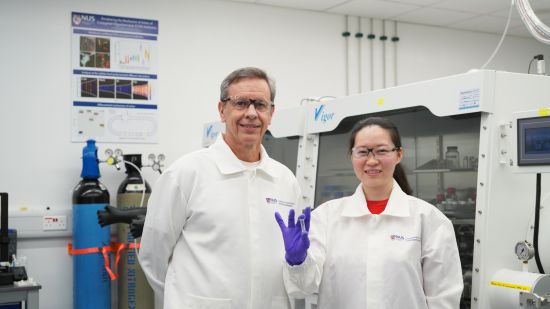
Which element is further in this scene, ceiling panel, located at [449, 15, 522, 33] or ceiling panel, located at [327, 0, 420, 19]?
ceiling panel, located at [449, 15, 522, 33]

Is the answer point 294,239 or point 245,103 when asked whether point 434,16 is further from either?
point 294,239

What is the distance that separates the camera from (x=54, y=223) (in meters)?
3.51

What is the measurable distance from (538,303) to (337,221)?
1.94 ft

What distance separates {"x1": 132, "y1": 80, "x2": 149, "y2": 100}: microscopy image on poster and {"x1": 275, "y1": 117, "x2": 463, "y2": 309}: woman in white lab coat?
7.85 ft

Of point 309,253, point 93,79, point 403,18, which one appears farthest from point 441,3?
point 309,253

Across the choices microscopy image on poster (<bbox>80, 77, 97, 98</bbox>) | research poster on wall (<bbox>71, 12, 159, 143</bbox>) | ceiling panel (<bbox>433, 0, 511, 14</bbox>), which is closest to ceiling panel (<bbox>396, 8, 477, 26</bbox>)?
ceiling panel (<bbox>433, 0, 511, 14</bbox>)

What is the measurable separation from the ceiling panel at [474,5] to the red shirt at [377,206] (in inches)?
112

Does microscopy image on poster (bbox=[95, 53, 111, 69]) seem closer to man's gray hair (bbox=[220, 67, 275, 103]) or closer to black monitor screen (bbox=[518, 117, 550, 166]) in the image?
man's gray hair (bbox=[220, 67, 275, 103])

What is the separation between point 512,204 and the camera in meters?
1.71

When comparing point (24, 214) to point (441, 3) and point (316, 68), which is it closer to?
point (316, 68)

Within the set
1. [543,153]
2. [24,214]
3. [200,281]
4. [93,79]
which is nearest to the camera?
[200,281]

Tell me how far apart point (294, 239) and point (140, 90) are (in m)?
2.60

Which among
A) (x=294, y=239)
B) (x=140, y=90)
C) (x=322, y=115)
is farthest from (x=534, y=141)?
(x=140, y=90)

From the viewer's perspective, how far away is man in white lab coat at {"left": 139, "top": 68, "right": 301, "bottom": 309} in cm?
150
